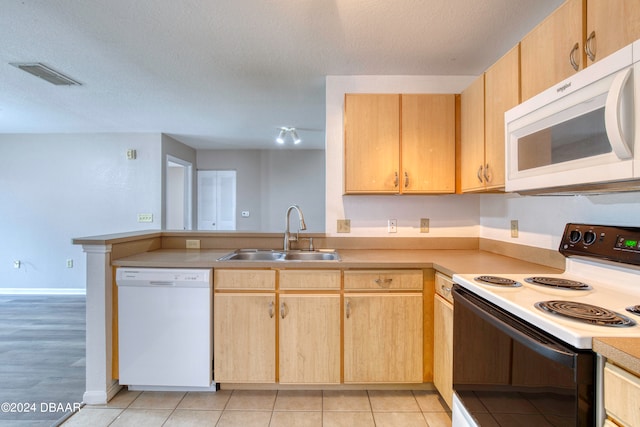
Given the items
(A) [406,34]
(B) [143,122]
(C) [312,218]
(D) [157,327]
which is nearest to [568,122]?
(A) [406,34]

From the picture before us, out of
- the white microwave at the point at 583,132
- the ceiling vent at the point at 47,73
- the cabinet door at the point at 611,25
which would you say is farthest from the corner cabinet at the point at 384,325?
the ceiling vent at the point at 47,73

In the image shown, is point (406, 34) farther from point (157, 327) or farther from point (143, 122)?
point (143, 122)

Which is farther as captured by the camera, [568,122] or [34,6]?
[34,6]

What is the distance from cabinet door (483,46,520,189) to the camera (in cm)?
156

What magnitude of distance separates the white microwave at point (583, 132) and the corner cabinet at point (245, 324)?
1.47m

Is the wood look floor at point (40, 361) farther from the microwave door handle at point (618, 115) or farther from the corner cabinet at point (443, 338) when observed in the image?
the microwave door handle at point (618, 115)

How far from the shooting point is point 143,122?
12.4 feet

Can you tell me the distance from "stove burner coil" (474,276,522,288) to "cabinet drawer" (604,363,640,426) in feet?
1.74

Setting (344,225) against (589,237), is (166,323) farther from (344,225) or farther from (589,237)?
(589,237)

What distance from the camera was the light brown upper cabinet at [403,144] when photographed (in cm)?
218

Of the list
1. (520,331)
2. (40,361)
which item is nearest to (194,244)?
(40,361)

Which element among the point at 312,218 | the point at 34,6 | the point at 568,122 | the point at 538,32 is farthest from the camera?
the point at 312,218

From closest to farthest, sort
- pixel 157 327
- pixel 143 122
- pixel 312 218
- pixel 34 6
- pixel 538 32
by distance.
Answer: pixel 538 32
pixel 34 6
pixel 157 327
pixel 143 122
pixel 312 218

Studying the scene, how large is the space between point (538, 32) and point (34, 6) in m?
2.57
